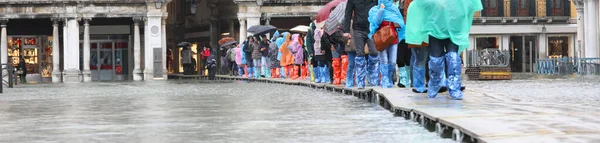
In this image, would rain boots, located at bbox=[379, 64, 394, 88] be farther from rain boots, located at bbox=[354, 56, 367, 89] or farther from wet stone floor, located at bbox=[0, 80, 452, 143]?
wet stone floor, located at bbox=[0, 80, 452, 143]

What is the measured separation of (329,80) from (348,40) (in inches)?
288

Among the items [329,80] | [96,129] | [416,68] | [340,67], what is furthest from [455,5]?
[329,80]

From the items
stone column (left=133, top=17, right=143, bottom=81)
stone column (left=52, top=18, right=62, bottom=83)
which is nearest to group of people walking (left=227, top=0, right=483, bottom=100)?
stone column (left=133, top=17, right=143, bottom=81)

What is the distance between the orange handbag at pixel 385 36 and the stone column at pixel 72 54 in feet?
128

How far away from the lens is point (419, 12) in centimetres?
1720

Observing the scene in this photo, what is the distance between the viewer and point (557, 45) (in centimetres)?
7038

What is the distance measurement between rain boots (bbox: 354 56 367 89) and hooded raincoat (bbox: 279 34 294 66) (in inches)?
658

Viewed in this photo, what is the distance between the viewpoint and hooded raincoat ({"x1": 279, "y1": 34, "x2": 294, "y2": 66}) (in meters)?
39.8

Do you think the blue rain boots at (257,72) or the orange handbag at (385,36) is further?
the blue rain boots at (257,72)

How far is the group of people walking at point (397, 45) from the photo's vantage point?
1680cm

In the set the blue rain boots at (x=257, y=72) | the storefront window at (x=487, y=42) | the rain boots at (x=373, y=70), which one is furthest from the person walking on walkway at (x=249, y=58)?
the storefront window at (x=487, y=42)

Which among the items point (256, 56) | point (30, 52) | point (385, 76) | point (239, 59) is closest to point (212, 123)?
point (385, 76)

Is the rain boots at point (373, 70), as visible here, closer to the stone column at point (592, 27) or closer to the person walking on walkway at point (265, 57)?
the person walking on walkway at point (265, 57)

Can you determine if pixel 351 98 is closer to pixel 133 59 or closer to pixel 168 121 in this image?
pixel 168 121
